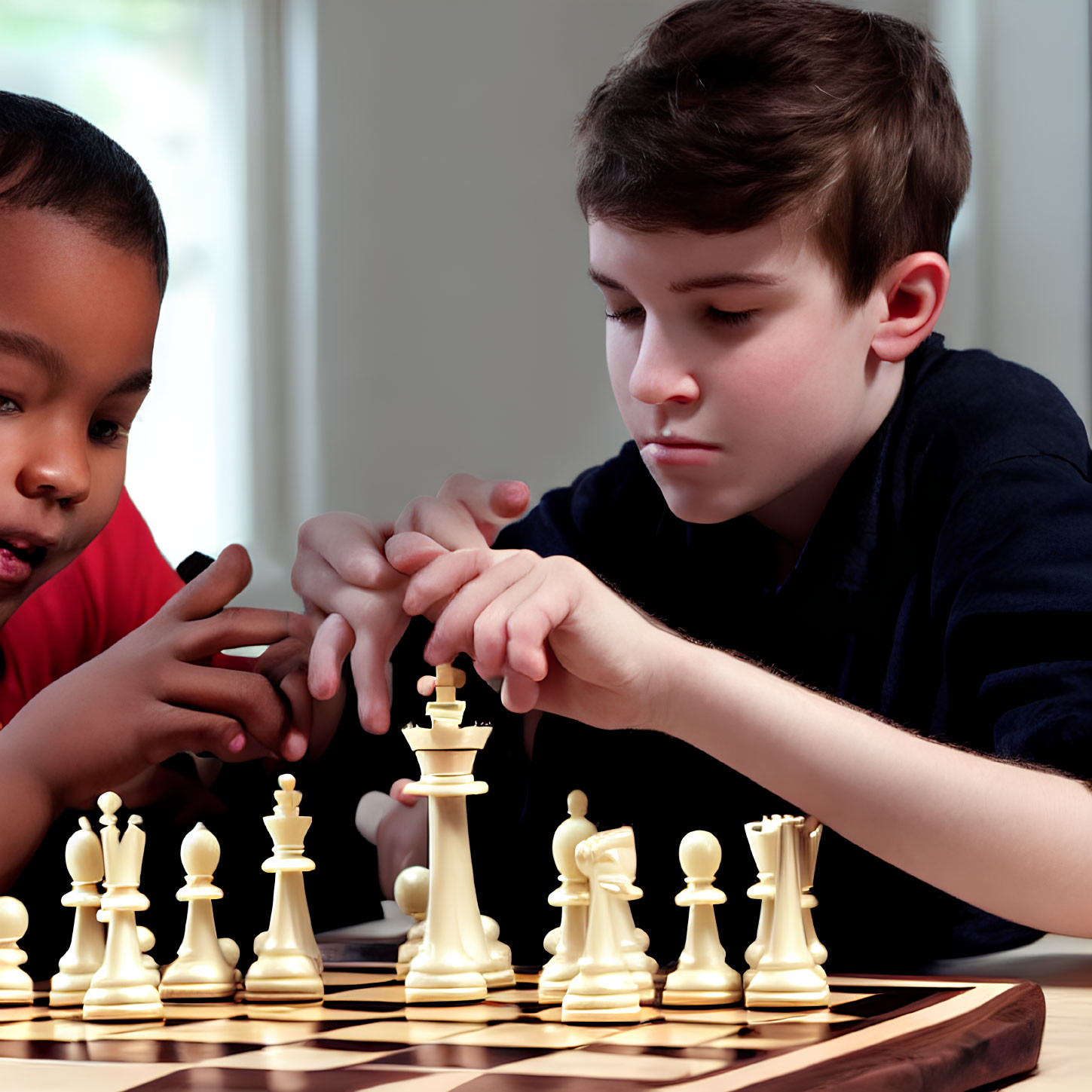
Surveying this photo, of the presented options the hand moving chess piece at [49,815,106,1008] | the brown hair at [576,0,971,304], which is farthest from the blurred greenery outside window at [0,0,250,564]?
the hand moving chess piece at [49,815,106,1008]

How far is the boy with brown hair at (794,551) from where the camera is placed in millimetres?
744

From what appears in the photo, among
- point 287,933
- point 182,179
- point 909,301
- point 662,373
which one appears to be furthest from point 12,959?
point 182,179

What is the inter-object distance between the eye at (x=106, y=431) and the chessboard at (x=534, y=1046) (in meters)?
0.44

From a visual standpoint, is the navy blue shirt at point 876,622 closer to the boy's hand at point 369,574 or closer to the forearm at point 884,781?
the forearm at point 884,781

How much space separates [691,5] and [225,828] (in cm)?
71

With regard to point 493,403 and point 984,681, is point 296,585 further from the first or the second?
point 493,403

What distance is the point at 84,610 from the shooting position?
4.41ft

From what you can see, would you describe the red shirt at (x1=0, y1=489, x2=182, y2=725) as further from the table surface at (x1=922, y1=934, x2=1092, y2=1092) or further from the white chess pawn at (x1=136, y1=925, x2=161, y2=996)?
the table surface at (x1=922, y1=934, x2=1092, y2=1092)

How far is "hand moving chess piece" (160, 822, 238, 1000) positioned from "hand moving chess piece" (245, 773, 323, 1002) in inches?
0.7

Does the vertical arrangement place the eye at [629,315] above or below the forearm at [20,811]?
above

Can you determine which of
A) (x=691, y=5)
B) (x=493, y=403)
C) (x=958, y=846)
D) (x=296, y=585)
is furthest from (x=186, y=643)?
(x=493, y=403)

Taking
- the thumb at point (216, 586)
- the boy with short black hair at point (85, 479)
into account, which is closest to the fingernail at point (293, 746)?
the boy with short black hair at point (85, 479)

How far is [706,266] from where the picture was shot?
905mm

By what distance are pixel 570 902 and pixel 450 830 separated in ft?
0.23
